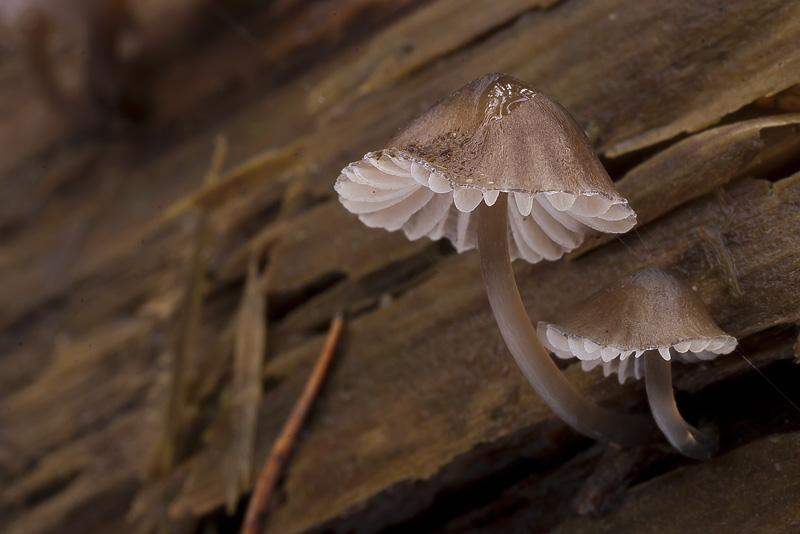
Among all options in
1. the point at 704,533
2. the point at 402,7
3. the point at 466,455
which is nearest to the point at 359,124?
the point at 402,7

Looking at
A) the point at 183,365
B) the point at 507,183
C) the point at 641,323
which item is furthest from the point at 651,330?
the point at 183,365

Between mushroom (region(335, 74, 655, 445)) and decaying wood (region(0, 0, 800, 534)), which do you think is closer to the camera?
mushroom (region(335, 74, 655, 445))

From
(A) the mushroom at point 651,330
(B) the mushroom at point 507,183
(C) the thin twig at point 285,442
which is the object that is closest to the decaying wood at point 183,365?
(C) the thin twig at point 285,442

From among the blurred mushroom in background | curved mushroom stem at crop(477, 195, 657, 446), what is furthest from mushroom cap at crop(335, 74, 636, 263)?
the blurred mushroom in background

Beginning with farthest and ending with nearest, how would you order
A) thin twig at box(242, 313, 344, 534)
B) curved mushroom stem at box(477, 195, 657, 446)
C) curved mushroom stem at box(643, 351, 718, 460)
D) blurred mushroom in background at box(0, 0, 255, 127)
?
1. blurred mushroom in background at box(0, 0, 255, 127)
2. thin twig at box(242, 313, 344, 534)
3. curved mushroom stem at box(477, 195, 657, 446)
4. curved mushroom stem at box(643, 351, 718, 460)

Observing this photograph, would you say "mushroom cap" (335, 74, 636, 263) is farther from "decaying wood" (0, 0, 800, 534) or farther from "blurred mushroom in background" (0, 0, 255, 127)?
"blurred mushroom in background" (0, 0, 255, 127)

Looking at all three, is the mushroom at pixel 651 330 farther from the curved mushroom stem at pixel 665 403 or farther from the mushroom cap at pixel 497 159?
the mushroom cap at pixel 497 159

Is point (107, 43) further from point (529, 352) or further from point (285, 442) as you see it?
point (529, 352)
